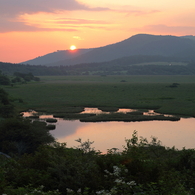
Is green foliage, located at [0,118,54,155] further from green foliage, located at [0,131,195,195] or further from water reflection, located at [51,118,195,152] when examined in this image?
green foliage, located at [0,131,195,195]

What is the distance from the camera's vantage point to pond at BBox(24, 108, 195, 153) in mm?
36994

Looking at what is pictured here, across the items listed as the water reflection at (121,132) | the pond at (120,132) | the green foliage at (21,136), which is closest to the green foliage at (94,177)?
the green foliage at (21,136)

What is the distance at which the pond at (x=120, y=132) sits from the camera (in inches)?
1456

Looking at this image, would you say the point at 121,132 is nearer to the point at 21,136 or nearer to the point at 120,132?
the point at 120,132

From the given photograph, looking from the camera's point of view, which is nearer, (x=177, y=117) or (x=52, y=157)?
(x=52, y=157)

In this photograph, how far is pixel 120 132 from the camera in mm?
43062

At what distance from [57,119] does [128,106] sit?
20.0m

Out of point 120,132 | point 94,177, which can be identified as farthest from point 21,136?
point 94,177

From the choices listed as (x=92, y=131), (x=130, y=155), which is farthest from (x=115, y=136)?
(x=130, y=155)

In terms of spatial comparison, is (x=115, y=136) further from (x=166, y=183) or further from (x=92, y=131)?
(x=166, y=183)

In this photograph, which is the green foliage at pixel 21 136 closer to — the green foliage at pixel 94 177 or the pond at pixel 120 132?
the pond at pixel 120 132

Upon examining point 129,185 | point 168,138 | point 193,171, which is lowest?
point 168,138

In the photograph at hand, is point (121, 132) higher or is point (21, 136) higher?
point (21, 136)

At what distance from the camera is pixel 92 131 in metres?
44.2
